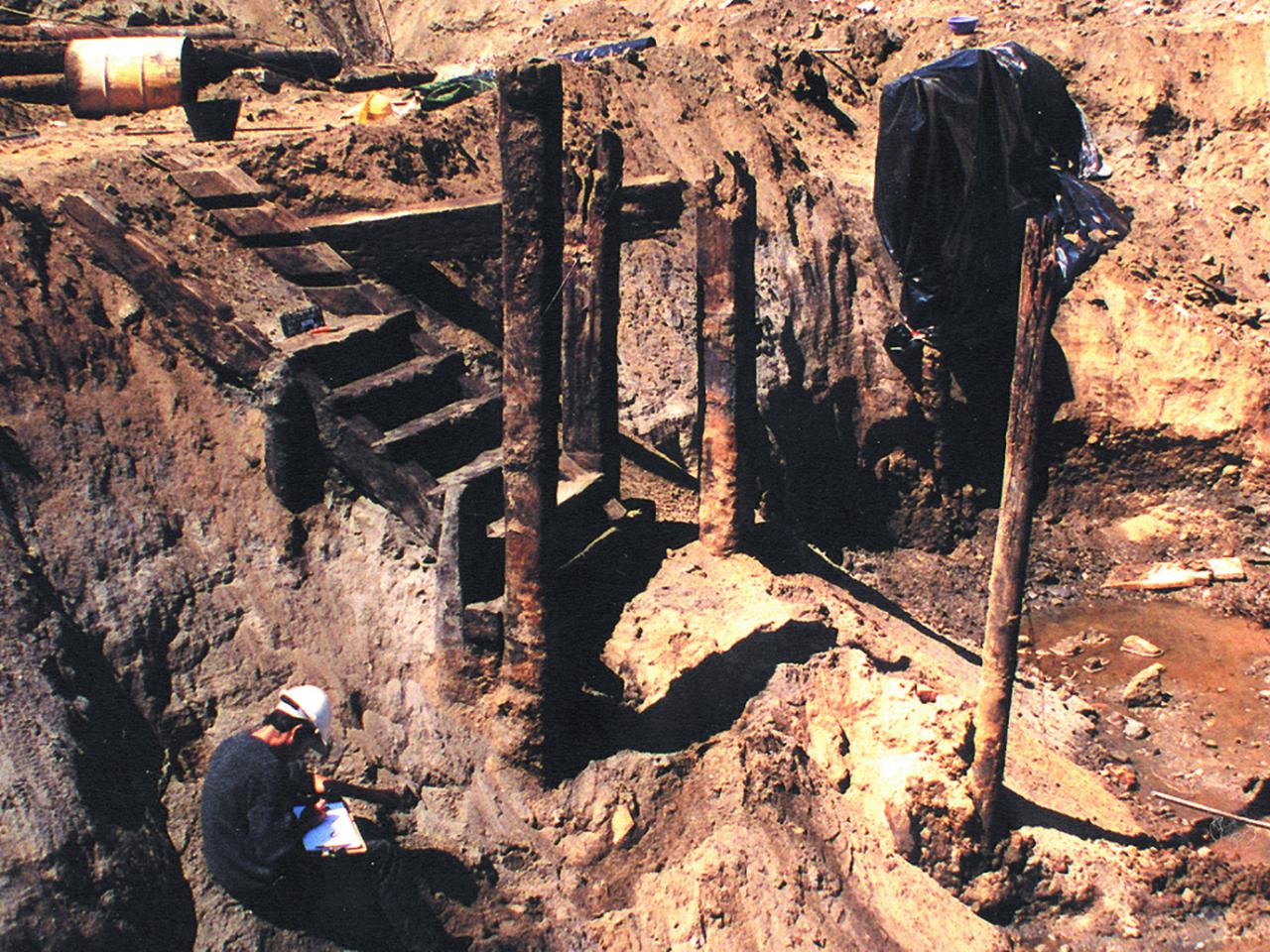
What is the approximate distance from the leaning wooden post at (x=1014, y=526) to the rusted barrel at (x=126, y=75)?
7365mm

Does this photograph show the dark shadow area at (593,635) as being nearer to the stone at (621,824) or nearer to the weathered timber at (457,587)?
the stone at (621,824)

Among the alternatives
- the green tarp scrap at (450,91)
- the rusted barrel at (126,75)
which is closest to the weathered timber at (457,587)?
the green tarp scrap at (450,91)

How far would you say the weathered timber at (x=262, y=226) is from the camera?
7.43 m

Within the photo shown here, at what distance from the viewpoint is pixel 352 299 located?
735 centimetres

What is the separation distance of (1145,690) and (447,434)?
558 cm

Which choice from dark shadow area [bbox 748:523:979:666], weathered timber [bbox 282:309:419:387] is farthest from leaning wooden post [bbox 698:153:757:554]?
weathered timber [bbox 282:309:419:387]

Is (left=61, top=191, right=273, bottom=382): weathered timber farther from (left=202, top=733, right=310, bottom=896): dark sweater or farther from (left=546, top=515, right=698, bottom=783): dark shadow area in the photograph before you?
(left=202, top=733, right=310, bottom=896): dark sweater

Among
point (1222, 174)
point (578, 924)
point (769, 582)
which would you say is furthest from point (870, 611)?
point (1222, 174)

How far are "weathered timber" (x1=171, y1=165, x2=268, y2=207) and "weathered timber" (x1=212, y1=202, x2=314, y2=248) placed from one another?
0.06 m

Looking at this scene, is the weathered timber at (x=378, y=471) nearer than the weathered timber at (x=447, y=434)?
Yes

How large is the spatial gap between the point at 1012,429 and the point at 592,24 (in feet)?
→ 35.4

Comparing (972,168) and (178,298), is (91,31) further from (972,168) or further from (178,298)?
(972,168)

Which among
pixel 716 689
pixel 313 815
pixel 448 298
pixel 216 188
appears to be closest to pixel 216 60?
pixel 216 188

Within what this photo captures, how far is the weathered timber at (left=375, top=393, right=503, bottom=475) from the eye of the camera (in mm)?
6562
